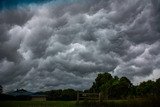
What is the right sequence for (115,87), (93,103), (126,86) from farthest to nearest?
(126,86), (115,87), (93,103)

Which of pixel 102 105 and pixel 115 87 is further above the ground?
pixel 115 87

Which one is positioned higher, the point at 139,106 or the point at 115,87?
the point at 115,87

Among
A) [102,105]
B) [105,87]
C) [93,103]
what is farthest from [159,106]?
[105,87]

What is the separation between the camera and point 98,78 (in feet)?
375

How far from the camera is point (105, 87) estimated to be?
101188 millimetres

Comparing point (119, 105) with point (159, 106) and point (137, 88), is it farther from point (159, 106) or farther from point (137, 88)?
point (137, 88)

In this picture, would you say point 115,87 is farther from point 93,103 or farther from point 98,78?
point 93,103

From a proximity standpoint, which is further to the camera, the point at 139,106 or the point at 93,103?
the point at 93,103

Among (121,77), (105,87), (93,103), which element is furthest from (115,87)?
(93,103)

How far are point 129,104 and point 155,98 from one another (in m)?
2.38

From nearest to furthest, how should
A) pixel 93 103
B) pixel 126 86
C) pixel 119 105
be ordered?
pixel 119 105
pixel 93 103
pixel 126 86

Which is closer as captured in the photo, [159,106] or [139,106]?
[159,106]

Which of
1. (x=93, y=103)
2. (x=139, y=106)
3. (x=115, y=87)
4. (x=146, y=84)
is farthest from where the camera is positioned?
(x=146, y=84)

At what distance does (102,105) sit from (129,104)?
9.35ft
